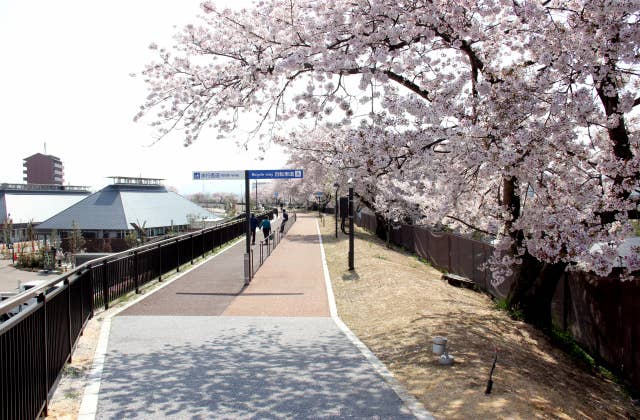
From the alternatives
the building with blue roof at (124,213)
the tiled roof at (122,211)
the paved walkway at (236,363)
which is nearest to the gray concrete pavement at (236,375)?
the paved walkway at (236,363)

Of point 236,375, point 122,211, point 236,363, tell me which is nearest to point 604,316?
point 236,363

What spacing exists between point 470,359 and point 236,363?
3.09m

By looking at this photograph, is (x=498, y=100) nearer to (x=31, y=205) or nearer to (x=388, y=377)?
(x=388, y=377)

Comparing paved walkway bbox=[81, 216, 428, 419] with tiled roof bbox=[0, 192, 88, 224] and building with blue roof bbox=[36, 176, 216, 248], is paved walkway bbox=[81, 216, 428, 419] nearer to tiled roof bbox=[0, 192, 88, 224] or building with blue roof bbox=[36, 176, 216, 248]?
building with blue roof bbox=[36, 176, 216, 248]

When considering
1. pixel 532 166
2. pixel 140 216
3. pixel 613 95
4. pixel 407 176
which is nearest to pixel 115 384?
pixel 407 176

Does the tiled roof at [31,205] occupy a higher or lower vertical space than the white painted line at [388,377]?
higher

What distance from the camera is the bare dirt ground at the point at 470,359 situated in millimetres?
5223

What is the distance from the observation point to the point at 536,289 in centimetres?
1045

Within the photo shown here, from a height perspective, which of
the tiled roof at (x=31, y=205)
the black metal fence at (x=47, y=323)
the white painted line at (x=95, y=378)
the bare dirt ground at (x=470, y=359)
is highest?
the tiled roof at (x=31, y=205)

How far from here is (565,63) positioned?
7703mm

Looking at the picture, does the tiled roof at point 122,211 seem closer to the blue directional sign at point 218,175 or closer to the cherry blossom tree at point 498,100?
the blue directional sign at point 218,175

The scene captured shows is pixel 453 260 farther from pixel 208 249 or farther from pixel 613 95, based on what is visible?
pixel 613 95

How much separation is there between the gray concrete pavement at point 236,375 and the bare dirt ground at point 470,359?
0.57 metres

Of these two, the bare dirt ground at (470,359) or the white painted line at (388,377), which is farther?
the bare dirt ground at (470,359)
